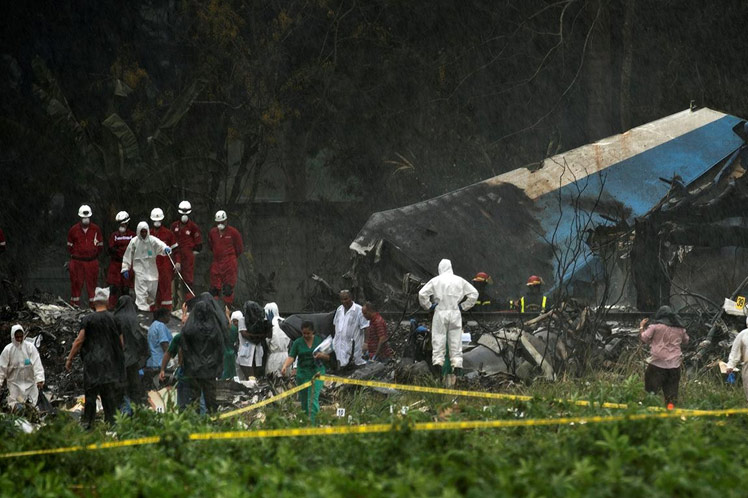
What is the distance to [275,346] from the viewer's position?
15094mm

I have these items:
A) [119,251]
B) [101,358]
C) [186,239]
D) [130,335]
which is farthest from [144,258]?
[101,358]

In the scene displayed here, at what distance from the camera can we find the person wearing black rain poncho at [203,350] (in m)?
11.2

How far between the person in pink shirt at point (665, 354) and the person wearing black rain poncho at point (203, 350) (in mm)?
4424

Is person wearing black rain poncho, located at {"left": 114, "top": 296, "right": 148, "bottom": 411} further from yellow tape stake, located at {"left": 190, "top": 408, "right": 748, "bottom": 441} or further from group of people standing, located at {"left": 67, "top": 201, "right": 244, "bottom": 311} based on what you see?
yellow tape stake, located at {"left": 190, "top": 408, "right": 748, "bottom": 441}

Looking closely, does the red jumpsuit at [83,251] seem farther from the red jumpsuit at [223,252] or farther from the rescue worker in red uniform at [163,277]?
the red jumpsuit at [223,252]

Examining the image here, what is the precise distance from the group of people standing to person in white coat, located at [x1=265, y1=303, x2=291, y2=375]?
1344 millimetres

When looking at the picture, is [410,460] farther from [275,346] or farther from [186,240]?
[186,240]

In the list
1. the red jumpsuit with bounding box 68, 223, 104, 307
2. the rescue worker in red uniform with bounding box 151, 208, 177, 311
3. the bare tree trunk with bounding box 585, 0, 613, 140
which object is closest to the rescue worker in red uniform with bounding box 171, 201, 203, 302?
the rescue worker in red uniform with bounding box 151, 208, 177, 311

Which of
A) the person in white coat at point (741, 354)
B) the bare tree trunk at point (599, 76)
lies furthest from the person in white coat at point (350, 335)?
the bare tree trunk at point (599, 76)

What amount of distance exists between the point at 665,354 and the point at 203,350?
476 centimetres

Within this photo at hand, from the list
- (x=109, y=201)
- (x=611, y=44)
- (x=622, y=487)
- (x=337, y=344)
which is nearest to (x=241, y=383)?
(x=337, y=344)

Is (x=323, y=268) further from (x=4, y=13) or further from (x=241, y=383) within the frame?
(x=241, y=383)

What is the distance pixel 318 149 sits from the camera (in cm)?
2853

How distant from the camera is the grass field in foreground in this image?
5.34 m
